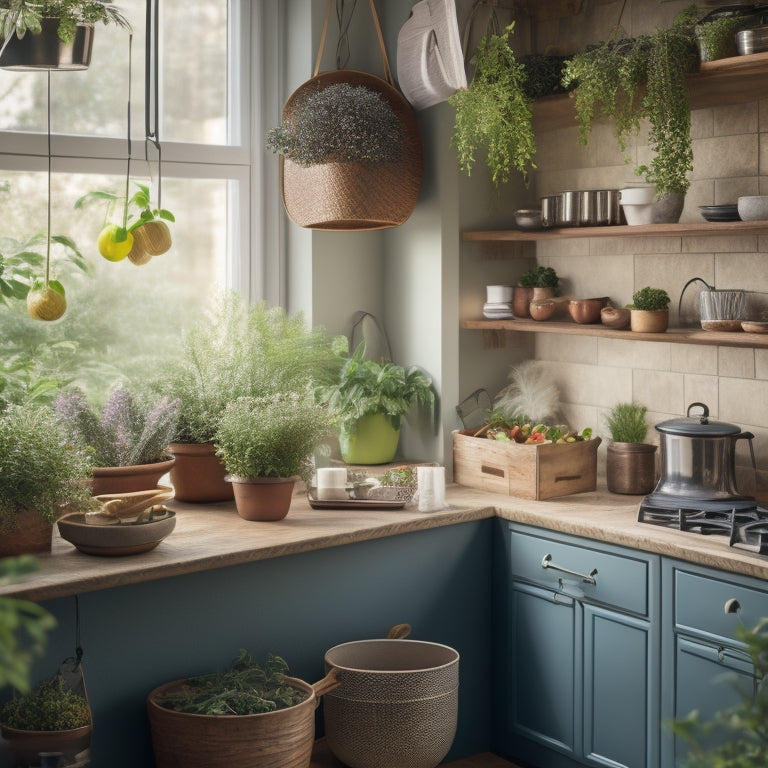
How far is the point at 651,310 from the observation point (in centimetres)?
344

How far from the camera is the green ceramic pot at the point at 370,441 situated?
3912 millimetres

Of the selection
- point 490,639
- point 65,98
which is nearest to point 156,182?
point 65,98

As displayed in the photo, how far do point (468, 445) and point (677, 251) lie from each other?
37.7 inches

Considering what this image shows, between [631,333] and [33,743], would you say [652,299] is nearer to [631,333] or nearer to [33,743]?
[631,333]

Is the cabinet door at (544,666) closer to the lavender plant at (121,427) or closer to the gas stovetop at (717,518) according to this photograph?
the gas stovetop at (717,518)

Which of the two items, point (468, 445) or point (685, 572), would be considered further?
point (468, 445)

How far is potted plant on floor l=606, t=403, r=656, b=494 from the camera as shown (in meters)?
3.57

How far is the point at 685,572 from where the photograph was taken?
9.64ft

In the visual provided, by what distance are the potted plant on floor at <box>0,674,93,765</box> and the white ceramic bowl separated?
2233 mm

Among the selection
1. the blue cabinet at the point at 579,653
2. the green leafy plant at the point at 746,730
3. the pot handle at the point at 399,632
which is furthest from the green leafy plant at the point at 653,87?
the green leafy plant at the point at 746,730

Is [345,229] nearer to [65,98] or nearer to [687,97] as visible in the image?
[65,98]

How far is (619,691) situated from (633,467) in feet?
2.49

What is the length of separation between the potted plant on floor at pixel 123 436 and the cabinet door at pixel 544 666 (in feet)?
3.90

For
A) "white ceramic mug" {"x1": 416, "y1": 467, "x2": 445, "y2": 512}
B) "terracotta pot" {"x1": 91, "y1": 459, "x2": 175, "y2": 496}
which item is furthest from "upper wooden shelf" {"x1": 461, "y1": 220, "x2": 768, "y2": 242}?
"terracotta pot" {"x1": 91, "y1": 459, "x2": 175, "y2": 496}
